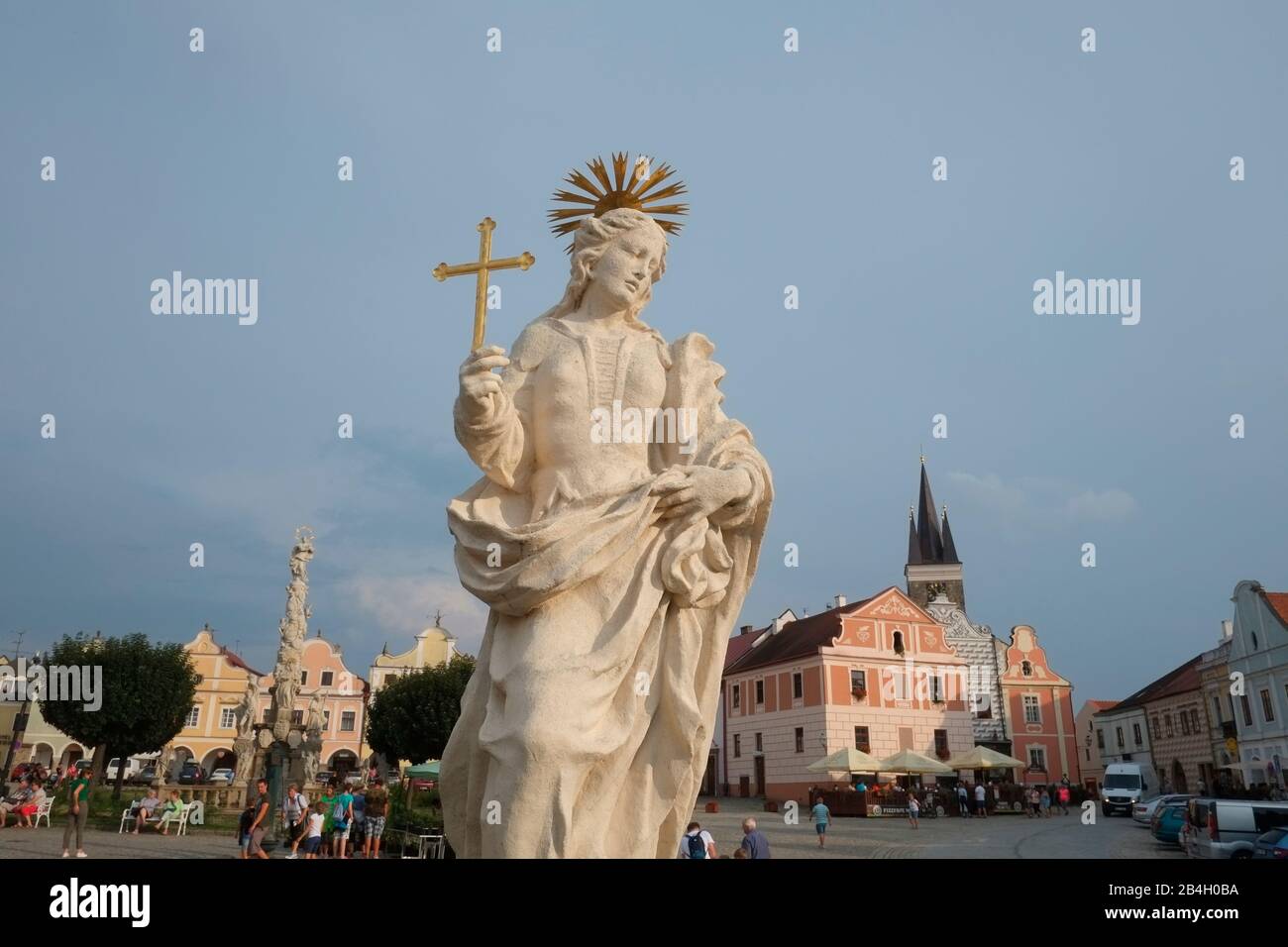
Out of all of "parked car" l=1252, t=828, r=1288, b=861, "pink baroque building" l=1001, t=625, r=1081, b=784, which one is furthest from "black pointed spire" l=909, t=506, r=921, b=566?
"parked car" l=1252, t=828, r=1288, b=861

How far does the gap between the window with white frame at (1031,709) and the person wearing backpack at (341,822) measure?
4967 cm

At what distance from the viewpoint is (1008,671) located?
194 feet

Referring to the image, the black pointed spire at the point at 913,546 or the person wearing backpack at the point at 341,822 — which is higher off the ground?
the black pointed spire at the point at 913,546

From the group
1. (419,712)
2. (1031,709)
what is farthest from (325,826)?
(1031,709)

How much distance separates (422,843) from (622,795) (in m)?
15.9

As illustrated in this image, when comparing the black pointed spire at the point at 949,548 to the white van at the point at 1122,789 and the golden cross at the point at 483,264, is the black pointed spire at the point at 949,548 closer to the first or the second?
the white van at the point at 1122,789

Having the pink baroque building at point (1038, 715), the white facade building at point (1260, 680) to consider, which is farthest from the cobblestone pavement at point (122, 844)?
the pink baroque building at point (1038, 715)

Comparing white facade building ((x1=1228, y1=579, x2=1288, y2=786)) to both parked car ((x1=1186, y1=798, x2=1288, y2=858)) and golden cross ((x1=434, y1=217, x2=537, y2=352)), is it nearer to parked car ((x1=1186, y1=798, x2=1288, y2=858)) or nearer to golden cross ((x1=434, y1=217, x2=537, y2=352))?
parked car ((x1=1186, y1=798, x2=1288, y2=858))

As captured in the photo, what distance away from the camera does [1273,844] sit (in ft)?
43.8

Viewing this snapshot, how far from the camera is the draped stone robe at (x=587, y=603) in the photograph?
3.73 metres

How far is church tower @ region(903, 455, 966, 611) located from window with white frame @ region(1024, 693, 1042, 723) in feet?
117
